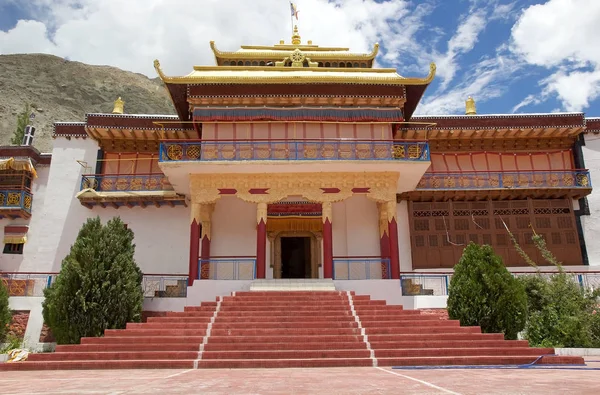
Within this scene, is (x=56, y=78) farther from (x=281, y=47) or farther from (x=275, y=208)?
(x=275, y=208)

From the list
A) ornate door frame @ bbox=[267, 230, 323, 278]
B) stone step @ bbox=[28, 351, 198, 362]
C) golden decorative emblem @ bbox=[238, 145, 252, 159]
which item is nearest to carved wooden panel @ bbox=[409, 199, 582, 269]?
ornate door frame @ bbox=[267, 230, 323, 278]

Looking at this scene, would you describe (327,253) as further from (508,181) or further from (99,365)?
(508,181)

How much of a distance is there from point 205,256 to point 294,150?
4748 millimetres

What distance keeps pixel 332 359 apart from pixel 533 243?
11.3 meters

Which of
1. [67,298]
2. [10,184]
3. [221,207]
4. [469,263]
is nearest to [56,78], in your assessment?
[10,184]

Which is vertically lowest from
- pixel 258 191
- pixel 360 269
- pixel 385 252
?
pixel 360 269

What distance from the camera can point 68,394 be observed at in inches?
202

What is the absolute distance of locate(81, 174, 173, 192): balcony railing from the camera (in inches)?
696

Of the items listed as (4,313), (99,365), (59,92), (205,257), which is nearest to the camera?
(99,365)

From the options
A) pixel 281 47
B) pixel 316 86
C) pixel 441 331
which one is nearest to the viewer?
pixel 441 331

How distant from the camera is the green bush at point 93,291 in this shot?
11.7 meters

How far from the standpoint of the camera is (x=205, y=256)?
1611cm

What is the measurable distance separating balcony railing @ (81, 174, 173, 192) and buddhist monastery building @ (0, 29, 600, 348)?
52mm

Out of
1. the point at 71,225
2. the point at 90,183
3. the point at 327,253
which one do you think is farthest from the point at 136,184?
the point at 327,253
